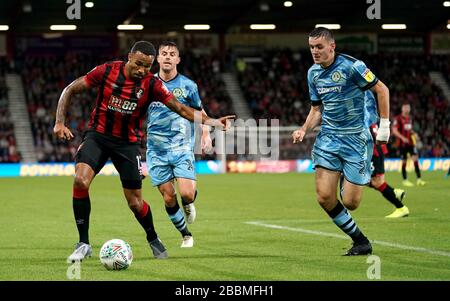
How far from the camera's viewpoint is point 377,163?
51.2ft

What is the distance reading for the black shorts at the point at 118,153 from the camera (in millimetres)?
9906

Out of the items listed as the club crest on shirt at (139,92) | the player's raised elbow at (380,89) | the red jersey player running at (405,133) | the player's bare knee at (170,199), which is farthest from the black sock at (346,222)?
the red jersey player running at (405,133)

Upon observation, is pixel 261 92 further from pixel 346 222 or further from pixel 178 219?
pixel 346 222

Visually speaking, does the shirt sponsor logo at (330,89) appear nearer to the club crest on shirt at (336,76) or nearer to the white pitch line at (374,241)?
the club crest on shirt at (336,76)

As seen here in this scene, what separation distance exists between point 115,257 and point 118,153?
137 centimetres

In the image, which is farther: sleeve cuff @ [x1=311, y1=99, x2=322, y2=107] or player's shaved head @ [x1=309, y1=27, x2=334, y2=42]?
sleeve cuff @ [x1=311, y1=99, x2=322, y2=107]

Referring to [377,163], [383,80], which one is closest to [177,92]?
[377,163]

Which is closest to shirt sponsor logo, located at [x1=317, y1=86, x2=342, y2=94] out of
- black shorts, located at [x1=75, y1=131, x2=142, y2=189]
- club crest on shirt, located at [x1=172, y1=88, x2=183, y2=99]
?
club crest on shirt, located at [x1=172, y1=88, x2=183, y2=99]

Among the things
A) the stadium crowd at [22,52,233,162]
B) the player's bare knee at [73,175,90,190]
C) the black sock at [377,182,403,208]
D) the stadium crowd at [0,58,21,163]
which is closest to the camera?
the player's bare knee at [73,175,90,190]

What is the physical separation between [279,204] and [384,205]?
2191mm

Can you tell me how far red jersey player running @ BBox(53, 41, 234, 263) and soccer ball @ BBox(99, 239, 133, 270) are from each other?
0.65 meters

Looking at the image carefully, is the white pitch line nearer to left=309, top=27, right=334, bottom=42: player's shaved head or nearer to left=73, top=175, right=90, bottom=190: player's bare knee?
left=309, top=27, right=334, bottom=42: player's shaved head

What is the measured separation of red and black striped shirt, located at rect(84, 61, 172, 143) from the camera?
9.83 metres
